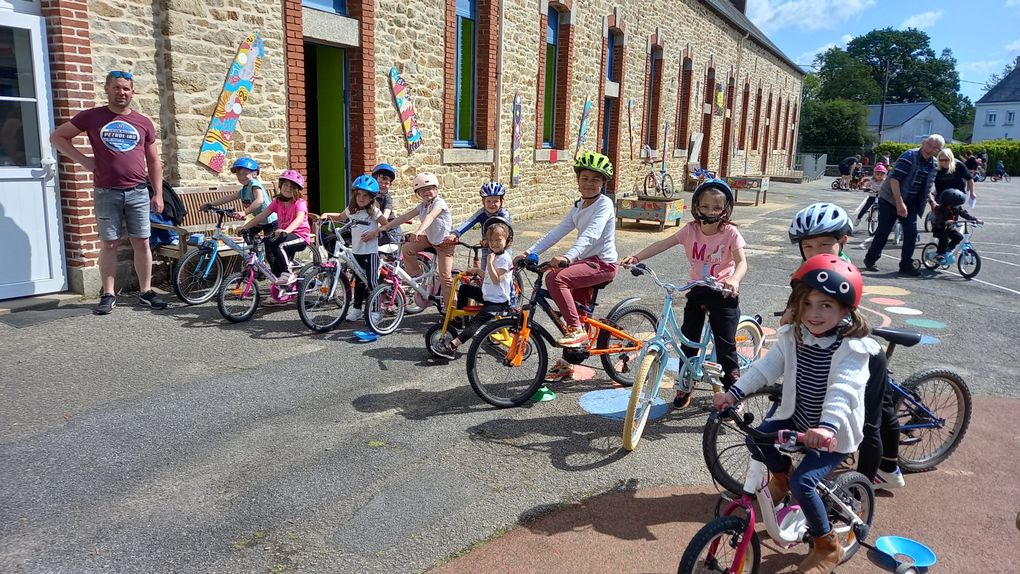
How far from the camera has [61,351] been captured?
5895 millimetres

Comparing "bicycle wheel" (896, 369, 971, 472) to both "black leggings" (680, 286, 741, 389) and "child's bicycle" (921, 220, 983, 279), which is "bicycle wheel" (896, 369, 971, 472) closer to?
"black leggings" (680, 286, 741, 389)

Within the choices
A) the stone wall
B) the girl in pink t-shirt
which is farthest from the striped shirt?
the stone wall

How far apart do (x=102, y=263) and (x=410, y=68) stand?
608cm

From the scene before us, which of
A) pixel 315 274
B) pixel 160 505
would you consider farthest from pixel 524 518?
pixel 315 274

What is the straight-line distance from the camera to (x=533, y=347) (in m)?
5.30

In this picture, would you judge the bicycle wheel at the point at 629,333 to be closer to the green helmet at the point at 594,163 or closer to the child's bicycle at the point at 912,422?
the green helmet at the point at 594,163

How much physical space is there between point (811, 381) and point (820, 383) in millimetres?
37

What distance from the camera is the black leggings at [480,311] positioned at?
5.46 m

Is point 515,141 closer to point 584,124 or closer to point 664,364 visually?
point 584,124

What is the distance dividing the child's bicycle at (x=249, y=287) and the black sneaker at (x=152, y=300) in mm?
719

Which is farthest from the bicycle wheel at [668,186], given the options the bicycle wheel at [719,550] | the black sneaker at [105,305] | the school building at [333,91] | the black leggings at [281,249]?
the bicycle wheel at [719,550]

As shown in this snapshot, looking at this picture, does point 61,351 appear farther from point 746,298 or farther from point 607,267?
point 746,298

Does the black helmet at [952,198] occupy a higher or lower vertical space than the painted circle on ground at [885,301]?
higher

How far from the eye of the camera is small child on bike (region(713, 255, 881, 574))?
2.86 meters
